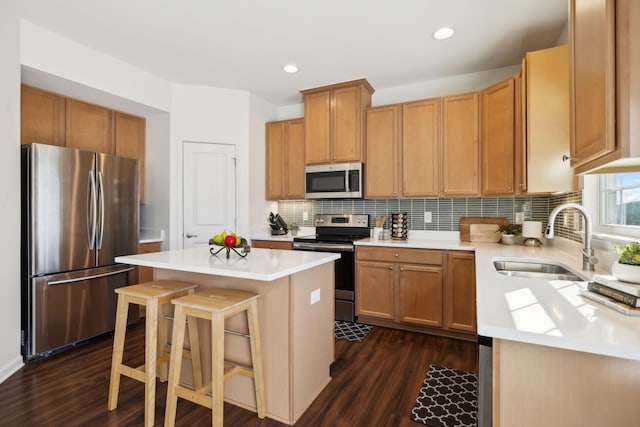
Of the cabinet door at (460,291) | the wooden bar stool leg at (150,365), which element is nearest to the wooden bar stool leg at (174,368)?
the wooden bar stool leg at (150,365)

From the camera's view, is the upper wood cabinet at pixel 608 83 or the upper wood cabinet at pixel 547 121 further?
the upper wood cabinet at pixel 547 121

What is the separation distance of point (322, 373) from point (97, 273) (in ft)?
7.23

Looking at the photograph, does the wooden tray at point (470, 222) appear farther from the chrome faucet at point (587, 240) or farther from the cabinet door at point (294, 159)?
the cabinet door at point (294, 159)

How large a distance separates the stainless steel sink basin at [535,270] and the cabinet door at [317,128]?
2183 mm

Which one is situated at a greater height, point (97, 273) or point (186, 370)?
point (97, 273)

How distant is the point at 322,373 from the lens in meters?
2.13

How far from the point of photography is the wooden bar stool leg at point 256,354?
5.82 ft

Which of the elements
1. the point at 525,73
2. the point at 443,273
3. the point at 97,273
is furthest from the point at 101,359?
the point at 525,73

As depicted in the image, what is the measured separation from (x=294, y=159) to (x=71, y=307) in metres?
2.72

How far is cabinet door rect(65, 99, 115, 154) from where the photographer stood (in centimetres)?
314

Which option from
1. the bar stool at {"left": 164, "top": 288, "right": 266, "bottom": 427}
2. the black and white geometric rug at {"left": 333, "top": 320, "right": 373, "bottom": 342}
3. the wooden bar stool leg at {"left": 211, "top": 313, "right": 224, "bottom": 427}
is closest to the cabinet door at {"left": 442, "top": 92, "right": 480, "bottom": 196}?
the black and white geometric rug at {"left": 333, "top": 320, "right": 373, "bottom": 342}

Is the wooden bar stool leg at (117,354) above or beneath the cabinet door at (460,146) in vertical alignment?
beneath

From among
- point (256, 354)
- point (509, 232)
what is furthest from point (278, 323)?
point (509, 232)

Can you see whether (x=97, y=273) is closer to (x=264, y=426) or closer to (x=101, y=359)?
(x=101, y=359)
